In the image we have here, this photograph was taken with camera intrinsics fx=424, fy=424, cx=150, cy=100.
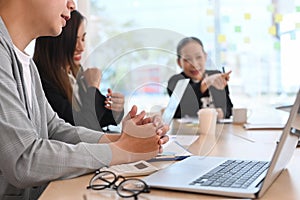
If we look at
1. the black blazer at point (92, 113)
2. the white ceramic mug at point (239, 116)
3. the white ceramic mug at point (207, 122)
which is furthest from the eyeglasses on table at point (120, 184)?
the white ceramic mug at point (239, 116)

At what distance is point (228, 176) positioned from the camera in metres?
0.95

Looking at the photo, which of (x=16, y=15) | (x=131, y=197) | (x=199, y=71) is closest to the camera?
(x=131, y=197)

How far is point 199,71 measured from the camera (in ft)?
9.80

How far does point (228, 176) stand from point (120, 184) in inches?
9.7

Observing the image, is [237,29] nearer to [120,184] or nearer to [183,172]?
[183,172]

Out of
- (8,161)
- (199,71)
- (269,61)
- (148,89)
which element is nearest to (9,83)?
(8,161)

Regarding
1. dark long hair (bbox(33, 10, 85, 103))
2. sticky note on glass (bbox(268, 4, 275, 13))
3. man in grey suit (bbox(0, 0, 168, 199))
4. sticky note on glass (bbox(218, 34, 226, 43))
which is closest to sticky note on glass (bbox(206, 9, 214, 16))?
sticky note on glass (bbox(218, 34, 226, 43))

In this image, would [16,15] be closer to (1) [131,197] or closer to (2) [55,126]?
(2) [55,126]

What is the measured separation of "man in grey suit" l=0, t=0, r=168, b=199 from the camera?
3.19 ft

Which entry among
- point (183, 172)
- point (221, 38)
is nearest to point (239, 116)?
point (183, 172)

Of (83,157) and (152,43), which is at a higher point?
(152,43)

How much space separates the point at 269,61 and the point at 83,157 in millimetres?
3436

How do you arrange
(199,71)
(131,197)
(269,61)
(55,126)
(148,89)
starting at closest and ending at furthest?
(131,197)
(55,126)
(148,89)
(199,71)
(269,61)

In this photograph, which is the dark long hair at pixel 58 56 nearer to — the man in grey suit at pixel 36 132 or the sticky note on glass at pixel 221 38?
the man in grey suit at pixel 36 132
